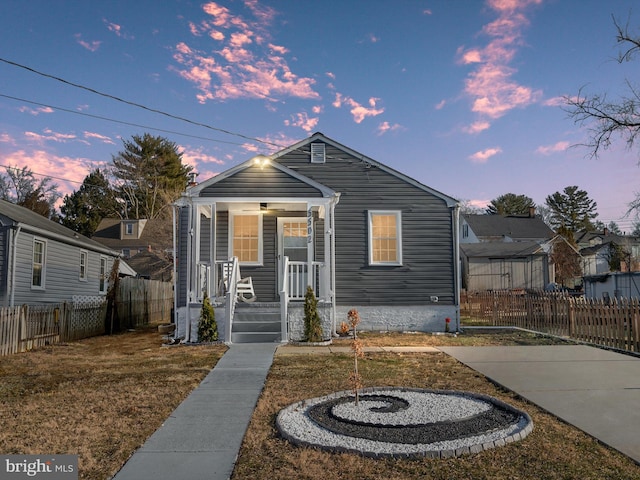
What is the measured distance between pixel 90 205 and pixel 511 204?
58453mm

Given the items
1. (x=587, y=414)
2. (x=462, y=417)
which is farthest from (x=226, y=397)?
(x=587, y=414)

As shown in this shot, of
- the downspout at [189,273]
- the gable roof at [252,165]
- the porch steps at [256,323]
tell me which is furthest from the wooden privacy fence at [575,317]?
the downspout at [189,273]

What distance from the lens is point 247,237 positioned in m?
14.5

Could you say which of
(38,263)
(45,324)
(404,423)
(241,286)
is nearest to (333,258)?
(241,286)

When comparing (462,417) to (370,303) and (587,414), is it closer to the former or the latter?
(587,414)

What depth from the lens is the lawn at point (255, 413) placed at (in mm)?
4016

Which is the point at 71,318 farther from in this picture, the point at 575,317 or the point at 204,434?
the point at 575,317

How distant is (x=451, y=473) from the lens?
3.91 meters

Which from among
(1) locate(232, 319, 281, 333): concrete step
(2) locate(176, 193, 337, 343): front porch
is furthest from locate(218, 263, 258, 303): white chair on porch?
(1) locate(232, 319, 281, 333): concrete step

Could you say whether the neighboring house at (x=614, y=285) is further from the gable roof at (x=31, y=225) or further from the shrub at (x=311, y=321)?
the gable roof at (x=31, y=225)

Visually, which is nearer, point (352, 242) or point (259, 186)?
point (259, 186)

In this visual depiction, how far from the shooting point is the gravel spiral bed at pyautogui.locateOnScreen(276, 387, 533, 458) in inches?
175

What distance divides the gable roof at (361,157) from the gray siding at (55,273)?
9.00m

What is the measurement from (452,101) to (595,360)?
903cm
